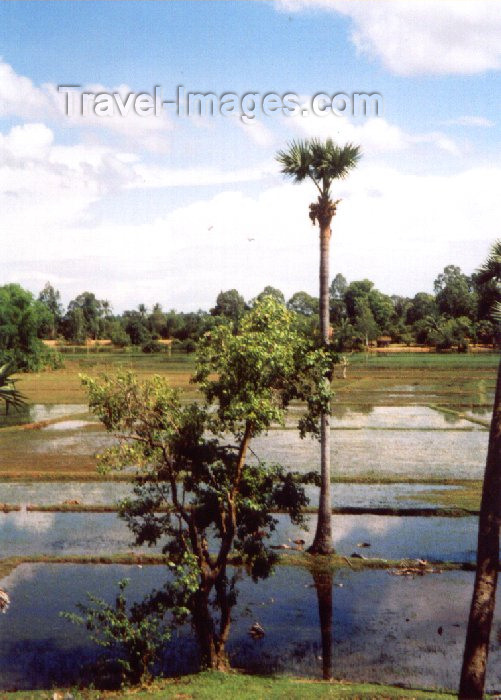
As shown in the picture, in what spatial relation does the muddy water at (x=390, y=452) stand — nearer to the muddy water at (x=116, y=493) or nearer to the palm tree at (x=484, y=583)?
the muddy water at (x=116, y=493)

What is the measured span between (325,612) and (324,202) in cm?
1180

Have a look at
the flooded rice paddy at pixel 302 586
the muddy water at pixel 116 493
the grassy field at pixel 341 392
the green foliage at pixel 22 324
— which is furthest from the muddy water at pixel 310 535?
the green foliage at pixel 22 324

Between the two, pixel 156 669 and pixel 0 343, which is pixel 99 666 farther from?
pixel 0 343

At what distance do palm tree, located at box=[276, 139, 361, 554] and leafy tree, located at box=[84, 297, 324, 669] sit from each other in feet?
20.0

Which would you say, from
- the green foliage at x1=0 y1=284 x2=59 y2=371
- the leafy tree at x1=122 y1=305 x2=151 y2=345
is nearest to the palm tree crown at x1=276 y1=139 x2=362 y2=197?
the green foliage at x1=0 y1=284 x2=59 y2=371

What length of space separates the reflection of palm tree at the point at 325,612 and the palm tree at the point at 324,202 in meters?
1.69

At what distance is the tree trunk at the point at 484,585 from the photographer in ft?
45.3

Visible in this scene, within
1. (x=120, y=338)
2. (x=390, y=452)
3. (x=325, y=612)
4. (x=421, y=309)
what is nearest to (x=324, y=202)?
(x=325, y=612)

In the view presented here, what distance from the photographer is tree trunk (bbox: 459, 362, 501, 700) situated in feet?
45.3

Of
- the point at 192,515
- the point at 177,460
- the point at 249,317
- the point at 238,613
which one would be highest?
the point at 249,317

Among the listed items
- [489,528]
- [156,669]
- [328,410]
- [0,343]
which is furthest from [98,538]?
[0,343]

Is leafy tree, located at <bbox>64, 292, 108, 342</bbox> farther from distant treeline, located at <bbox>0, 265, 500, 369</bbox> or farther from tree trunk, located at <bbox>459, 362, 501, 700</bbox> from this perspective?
tree trunk, located at <bbox>459, 362, 501, 700</bbox>

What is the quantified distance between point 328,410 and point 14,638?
8.88 meters

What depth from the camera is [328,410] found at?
17438mm
